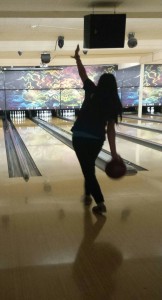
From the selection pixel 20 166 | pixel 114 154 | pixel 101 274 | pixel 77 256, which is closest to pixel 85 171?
pixel 114 154

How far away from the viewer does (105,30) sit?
4.36 m

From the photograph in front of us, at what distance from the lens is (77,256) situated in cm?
221

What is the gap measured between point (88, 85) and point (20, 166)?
99.2 inches

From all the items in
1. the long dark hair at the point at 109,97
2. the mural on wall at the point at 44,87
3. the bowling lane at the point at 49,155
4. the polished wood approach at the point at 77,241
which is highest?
the mural on wall at the point at 44,87

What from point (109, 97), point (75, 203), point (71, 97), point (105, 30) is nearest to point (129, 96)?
point (71, 97)

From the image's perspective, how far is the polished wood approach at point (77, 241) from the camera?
1845 millimetres

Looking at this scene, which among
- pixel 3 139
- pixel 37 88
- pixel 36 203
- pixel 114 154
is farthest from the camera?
pixel 37 88

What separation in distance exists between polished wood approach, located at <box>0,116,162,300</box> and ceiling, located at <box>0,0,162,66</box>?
2187mm

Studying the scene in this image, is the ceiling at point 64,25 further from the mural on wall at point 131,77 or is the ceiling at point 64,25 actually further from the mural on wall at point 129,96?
the mural on wall at point 129,96

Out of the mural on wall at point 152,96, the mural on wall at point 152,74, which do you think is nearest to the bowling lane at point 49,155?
the mural on wall at point 152,74

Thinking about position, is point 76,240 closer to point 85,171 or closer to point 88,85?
point 85,171

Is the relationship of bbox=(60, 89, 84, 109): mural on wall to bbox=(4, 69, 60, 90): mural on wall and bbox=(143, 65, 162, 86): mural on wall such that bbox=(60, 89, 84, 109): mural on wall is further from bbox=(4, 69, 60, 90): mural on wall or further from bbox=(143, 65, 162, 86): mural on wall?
bbox=(143, 65, 162, 86): mural on wall

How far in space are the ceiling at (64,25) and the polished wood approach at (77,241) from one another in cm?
219

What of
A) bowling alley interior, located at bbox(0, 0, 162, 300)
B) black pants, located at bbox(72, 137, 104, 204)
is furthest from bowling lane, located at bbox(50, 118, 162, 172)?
black pants, located at bbox(72, 137, 104, 204)
